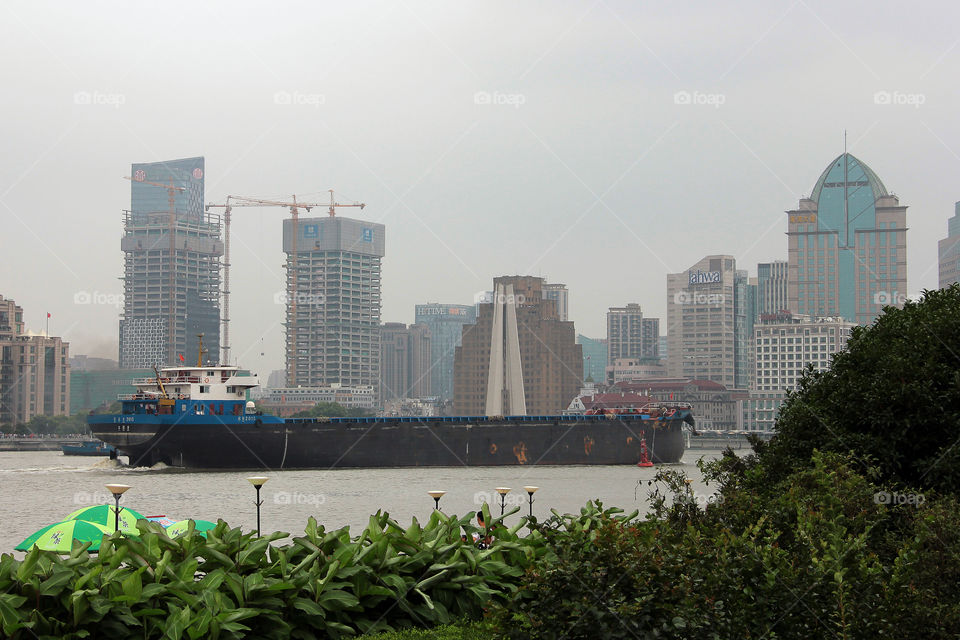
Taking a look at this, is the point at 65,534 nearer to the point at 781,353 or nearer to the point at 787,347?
the point at 781,353

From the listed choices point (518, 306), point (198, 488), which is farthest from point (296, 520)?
point (518, 306)

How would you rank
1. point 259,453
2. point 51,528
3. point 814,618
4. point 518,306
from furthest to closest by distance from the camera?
point 518,306, point 259,453, point 51,528, point 814,618

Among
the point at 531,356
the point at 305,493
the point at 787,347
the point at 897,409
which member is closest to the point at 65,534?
the point at 897,409

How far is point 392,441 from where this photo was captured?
60281 mm

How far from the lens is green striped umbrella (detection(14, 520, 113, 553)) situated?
47.0 feet

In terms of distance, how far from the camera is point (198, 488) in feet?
143

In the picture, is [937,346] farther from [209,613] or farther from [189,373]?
[189,373]

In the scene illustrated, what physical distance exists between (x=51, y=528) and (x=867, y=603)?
12.0 m

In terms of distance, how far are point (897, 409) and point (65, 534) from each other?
11771 millimetres

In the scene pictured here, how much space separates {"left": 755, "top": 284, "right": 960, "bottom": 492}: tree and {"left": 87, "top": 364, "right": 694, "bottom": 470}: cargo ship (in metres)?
45.2

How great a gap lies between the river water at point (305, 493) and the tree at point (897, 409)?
38.0 ft

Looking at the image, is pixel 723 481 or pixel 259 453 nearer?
pixel 723 481

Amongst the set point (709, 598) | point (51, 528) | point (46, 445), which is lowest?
point (46, 445)

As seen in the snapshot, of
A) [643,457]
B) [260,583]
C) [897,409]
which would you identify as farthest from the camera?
[643,457]
